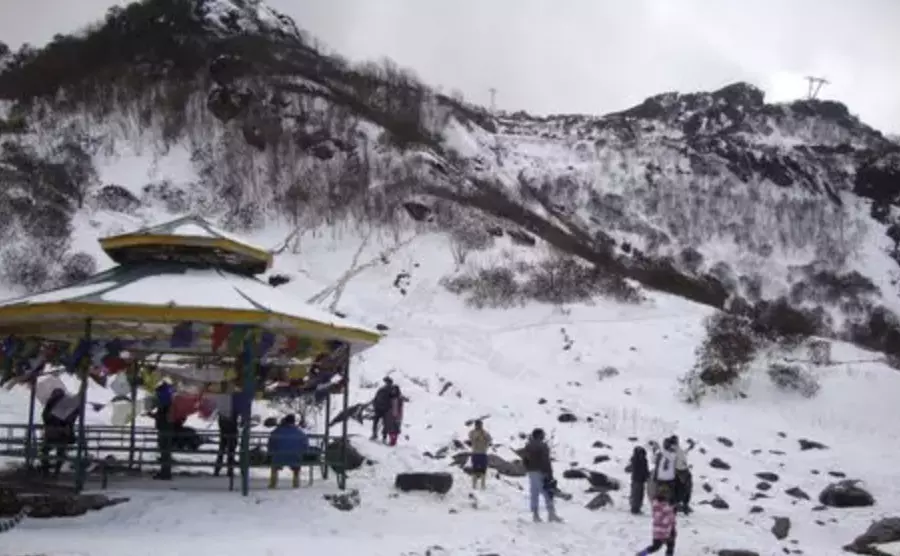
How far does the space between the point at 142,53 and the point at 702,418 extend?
158 ft

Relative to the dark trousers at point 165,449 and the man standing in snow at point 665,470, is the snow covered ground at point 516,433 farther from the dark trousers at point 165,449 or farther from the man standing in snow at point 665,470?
the man standing in snow at point 665,470

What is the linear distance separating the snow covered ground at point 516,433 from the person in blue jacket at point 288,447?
54 cm

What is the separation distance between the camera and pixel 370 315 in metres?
37.6

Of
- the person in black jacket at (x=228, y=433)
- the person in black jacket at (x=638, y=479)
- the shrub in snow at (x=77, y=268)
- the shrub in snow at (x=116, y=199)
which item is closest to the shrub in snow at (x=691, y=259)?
the shrub in snow at (x=116, y=199)

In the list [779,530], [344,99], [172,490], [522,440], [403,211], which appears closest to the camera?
[172,490]

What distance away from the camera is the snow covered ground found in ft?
41.8

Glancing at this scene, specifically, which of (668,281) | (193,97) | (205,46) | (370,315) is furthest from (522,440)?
(205,46)

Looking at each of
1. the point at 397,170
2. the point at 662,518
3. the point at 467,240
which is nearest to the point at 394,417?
the point at 662,518

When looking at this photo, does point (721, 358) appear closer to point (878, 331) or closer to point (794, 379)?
point (794, 379)

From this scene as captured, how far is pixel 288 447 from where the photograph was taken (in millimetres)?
15438

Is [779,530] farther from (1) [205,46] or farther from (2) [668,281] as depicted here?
(1) [205,46]

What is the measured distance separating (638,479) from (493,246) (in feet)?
95.1

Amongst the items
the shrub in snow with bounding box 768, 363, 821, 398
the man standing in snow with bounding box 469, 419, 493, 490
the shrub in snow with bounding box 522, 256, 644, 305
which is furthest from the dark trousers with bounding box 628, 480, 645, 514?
the shrub in snow with bounding box 522, 256, 644, 305

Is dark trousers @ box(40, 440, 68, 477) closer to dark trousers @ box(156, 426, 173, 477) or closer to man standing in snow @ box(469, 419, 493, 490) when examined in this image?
dark trousers @ box(156, 426, 173, 477)
